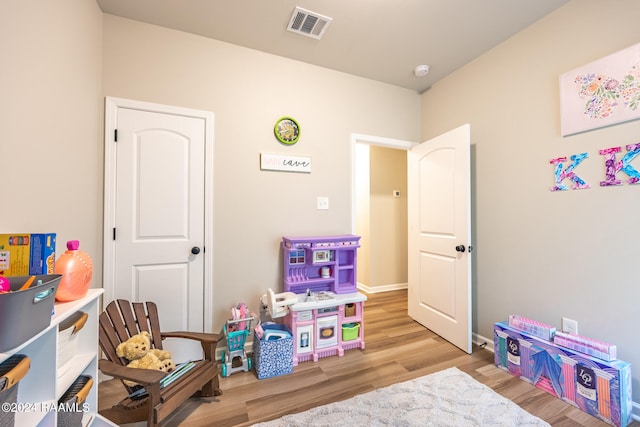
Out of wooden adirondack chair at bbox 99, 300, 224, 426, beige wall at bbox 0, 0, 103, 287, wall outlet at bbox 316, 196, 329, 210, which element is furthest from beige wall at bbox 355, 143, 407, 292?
beige wall at bbox 0, 0, 103, 287

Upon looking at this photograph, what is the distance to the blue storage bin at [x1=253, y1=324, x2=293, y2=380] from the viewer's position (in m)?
1.94

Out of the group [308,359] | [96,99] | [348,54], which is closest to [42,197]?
[96,99]

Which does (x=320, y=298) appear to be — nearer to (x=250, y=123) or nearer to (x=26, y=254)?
(x=250, y=123)

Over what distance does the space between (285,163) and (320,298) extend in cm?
127

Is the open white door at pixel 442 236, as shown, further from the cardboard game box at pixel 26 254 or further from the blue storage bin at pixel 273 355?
the cardboard game box at pixel 26 254

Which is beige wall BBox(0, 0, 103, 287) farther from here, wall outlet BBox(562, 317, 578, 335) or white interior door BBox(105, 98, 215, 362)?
wall outlet BBox(562, 317, 578, 335)

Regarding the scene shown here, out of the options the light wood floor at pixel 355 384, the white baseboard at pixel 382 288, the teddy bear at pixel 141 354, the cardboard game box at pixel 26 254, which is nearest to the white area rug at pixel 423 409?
the light wood floor at pixel 355 384

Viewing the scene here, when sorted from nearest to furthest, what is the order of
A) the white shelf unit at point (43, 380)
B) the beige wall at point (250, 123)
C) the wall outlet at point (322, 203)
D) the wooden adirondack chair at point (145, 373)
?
the white shelf unit at point (43, 380) < the wooden adirondack chair at point (145, 373) < the beige wall at point (250, 123) < the wall outlet at point (322, 203)

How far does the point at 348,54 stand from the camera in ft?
7.86

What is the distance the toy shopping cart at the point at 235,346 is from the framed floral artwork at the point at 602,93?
2.80 metres

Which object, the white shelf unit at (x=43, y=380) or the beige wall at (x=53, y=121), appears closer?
the white shelf unit at (x=43, y=380)

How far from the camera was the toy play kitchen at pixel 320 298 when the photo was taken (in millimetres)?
2143

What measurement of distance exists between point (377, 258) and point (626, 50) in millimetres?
3209

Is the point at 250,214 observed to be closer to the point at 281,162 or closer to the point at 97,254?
the point at 281,162
